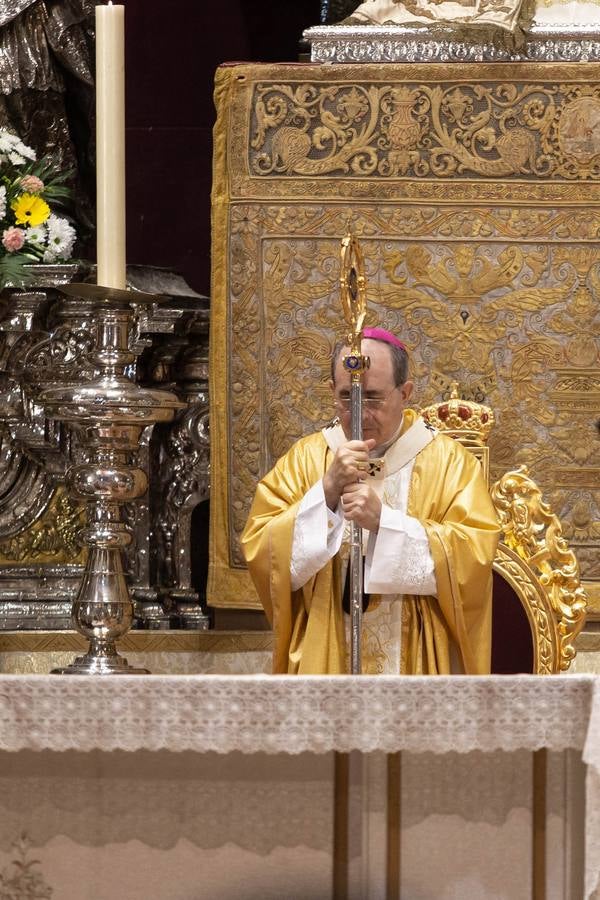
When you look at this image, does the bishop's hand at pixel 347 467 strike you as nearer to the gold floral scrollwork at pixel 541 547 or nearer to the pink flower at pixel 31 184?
the gold floral scrollwork at pixel 541 547

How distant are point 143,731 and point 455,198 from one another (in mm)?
3111

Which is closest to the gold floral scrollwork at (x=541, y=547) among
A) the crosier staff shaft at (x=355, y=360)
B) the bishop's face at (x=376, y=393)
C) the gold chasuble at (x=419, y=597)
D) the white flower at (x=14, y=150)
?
the gold chasuble at (x=419, y=597)

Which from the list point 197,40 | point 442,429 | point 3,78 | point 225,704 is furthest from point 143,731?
point 197,40

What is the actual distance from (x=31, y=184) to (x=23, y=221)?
13 cm

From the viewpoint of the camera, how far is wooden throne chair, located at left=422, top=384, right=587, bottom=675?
4.58 m

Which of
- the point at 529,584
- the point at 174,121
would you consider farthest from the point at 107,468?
the point at 174,121

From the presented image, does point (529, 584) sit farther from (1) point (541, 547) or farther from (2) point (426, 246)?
(2) point (426, 246)

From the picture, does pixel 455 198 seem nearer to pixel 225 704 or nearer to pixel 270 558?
→ pixel 270 558

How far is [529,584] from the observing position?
460cm

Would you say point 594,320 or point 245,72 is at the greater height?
point 245,72

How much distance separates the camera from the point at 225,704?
297 cm

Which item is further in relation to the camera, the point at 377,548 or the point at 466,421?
the point at 466,421

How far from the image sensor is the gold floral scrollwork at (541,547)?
15.0 feet

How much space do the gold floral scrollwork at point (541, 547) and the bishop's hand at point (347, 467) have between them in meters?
0.62
